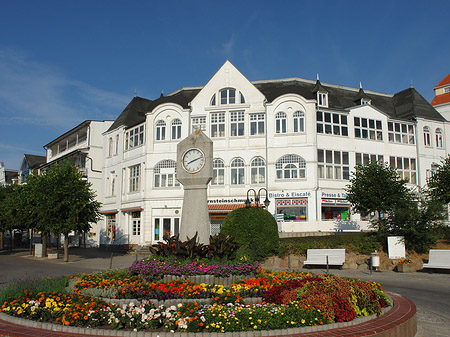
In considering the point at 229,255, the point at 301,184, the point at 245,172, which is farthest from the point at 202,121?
the point at 229,255

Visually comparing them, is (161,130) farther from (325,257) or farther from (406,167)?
(406,167)

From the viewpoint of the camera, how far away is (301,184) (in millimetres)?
33781

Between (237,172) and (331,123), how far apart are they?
957cm

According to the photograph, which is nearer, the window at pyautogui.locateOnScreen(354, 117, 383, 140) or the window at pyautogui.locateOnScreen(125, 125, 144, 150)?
the window at pyautogui.locateOnScreen(354, 117, 383, 140)

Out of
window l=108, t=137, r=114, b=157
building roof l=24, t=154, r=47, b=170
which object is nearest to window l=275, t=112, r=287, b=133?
window l=108, t=137, r=114, b=157

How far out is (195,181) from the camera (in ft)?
42.7

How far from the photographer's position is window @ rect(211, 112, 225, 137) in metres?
36.7

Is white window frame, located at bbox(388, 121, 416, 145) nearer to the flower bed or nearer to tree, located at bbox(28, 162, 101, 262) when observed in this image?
tree, located at bbox(28, 162, 101, 262)

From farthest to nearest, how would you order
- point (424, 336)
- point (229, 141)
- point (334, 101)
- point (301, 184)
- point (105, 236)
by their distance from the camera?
point (105, 236) → point (334, 101) → point (229, 141) → point (301, 184) → point (424, 336)

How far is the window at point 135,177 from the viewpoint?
38697 millimetres

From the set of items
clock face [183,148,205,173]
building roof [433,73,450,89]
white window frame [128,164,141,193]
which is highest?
building roof [433,73,450,89]

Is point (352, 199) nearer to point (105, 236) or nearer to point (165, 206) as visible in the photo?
point (165, 206)

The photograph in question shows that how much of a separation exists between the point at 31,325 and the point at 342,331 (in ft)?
17.5

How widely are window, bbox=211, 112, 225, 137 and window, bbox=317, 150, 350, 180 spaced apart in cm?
887
